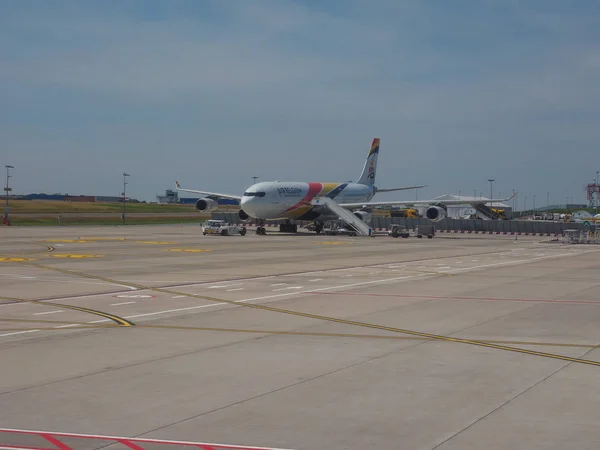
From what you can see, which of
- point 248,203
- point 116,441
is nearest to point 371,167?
point 248,203

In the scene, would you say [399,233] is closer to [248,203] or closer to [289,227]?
[289,227]

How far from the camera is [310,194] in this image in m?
78.2

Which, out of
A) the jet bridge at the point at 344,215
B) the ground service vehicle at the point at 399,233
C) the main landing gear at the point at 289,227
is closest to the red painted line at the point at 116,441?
the jet bridge at the point at 344,215

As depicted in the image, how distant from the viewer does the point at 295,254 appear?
46875 mm

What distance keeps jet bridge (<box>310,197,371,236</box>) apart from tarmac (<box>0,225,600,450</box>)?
43.8 m

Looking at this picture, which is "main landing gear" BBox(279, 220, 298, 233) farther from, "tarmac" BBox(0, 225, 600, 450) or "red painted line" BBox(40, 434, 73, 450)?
"red painted line" BBox(40, 434, 73, 450)

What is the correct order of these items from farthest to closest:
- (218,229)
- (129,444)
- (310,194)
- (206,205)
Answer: (206,205) → (310,194) → (218,229) → (129,444)

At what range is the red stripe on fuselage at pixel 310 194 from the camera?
251 ft

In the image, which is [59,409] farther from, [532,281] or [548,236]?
[548,236]

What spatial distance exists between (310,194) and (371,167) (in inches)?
780

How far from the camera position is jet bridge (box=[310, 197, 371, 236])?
75.1m

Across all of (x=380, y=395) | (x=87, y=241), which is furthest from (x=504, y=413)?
(x=87, y=241)

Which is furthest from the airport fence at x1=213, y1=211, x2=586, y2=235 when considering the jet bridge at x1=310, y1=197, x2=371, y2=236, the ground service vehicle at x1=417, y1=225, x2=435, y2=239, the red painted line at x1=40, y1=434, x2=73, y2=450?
the red painted line at x1=40, y1=434, x2=73, y2=450

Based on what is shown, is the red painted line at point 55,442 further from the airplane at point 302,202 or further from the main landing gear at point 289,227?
the main landing gear at point 289,227
